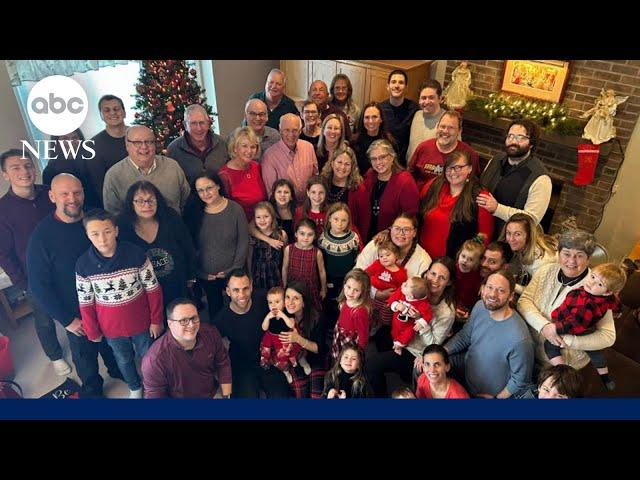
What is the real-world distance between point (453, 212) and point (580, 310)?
70 centimetres

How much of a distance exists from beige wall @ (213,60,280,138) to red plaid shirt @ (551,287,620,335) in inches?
71.0

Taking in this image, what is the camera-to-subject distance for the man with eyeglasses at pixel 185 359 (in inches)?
A: 80.9

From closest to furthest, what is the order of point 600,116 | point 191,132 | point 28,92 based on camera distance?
point 28,92
point 191,132
point 600,116

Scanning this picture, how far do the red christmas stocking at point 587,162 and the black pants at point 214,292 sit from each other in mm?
2113

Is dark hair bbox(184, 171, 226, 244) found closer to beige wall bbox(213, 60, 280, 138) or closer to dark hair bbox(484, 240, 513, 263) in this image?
beige wall bbox(213, 60, 280, 138)

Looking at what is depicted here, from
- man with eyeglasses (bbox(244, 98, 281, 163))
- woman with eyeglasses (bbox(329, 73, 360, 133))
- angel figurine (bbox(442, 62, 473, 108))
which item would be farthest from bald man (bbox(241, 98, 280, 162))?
angel figurine (bbox(442, 62, 473, 108))

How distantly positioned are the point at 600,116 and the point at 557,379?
1.75m

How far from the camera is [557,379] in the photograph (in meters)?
1.84

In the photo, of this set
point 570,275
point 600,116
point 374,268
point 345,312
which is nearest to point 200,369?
point 345,312

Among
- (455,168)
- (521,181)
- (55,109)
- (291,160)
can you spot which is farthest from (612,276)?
(55,109)

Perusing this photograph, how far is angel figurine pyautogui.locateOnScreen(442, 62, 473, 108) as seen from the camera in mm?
3162

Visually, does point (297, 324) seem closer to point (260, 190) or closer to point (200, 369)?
point (200, 369)

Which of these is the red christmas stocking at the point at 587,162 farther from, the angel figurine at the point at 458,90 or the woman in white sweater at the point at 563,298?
the woman in white sweater at the point at 563,298

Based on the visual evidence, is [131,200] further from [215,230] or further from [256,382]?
[256,382]
